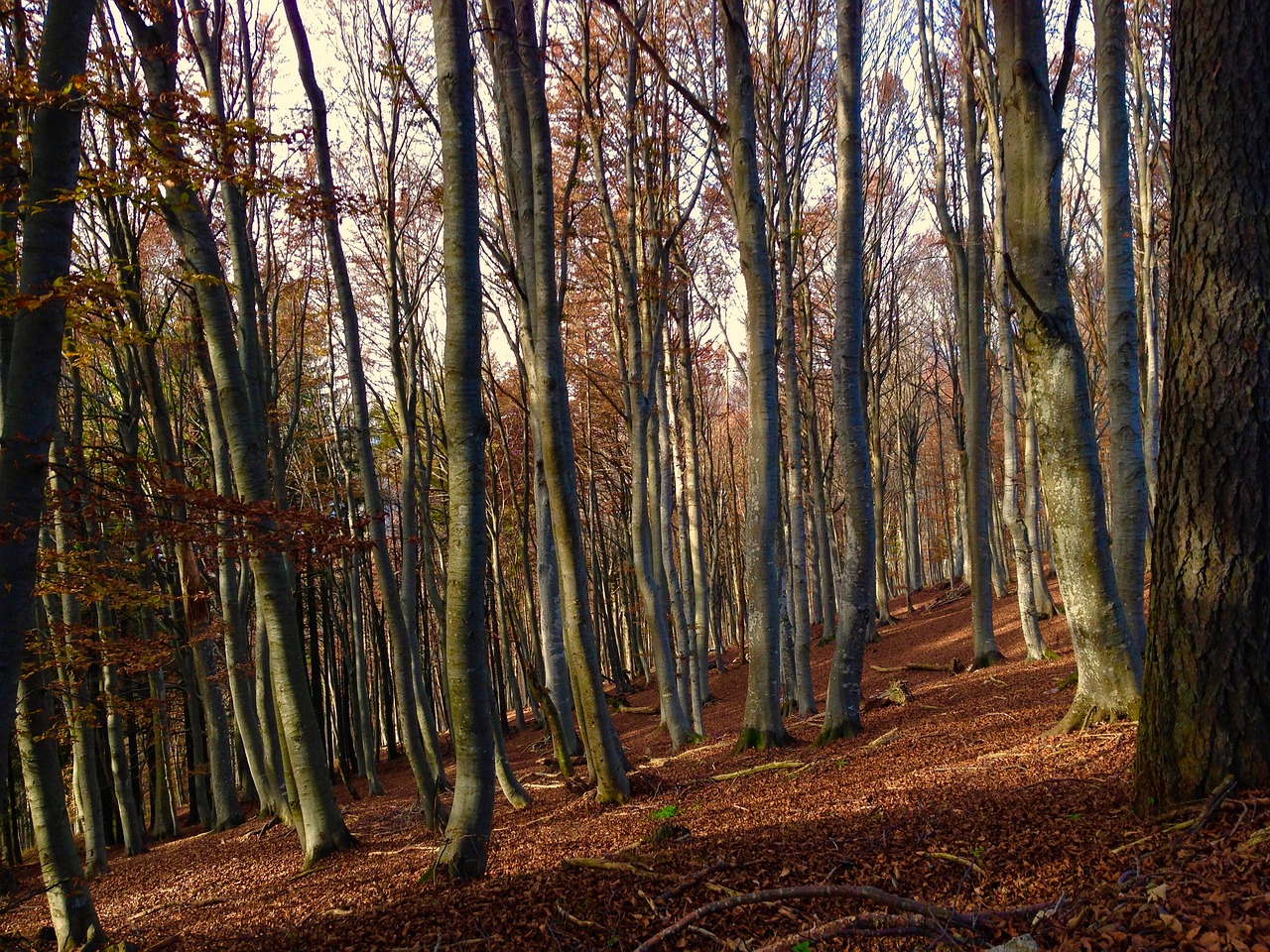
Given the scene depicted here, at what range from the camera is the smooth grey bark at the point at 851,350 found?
23.9 feet

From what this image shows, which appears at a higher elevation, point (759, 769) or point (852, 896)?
point (852, 896)

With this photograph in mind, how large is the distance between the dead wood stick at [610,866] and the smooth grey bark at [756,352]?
337 cm

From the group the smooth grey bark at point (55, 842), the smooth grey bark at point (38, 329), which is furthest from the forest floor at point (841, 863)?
the smooth grey bark at point (38, 329)

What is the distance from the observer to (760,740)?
786 cm

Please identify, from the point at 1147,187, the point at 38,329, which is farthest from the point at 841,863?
the point at 1147,187

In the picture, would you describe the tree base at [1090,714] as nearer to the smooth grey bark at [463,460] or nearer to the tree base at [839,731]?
the tree base at [839,731]

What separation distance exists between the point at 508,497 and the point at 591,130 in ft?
47.0

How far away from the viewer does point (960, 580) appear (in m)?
24.9

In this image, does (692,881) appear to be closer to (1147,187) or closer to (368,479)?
(368,479)

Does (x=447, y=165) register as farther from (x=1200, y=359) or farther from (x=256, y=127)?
(x=1200, y=359)

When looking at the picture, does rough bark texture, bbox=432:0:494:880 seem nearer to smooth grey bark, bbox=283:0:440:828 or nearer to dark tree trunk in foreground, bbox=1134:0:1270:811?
dark tree trunk in foreground, bbox=1134:0:1270:811

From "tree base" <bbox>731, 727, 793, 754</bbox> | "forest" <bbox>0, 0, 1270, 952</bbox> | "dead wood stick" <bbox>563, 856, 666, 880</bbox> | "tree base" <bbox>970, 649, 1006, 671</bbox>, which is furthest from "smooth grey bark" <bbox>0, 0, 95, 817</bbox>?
"tree base" <bbox>970, 649, 1006, 671</bbox>

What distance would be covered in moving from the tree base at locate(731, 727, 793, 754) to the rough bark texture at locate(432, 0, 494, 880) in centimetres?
396

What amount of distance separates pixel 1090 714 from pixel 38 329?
20.9 feet
